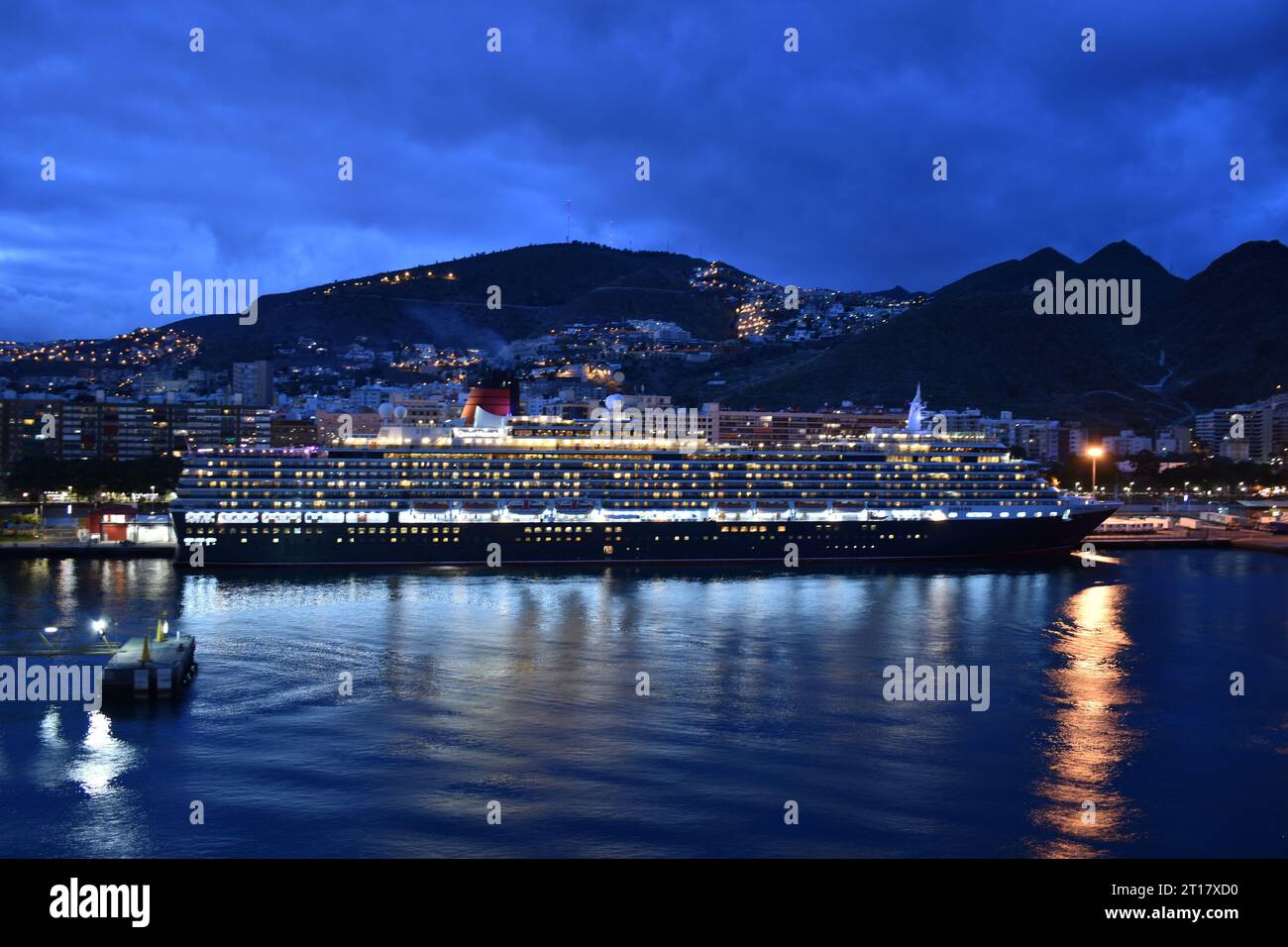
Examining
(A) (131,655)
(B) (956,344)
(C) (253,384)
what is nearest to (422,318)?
(C) (253,384)

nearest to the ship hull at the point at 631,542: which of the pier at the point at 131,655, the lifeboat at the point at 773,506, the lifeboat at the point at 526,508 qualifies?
the lifeboat at the point at 526,508

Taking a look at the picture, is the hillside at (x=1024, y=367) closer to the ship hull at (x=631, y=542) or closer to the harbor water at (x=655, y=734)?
the ship hull at (x=631, y=542)

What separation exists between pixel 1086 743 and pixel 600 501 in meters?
29.0

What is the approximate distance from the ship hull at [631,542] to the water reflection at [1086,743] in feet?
48.7

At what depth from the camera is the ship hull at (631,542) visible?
4312 cm

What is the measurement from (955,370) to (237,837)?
122602 mm

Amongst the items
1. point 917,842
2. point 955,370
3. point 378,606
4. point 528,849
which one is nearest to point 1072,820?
point 917,842

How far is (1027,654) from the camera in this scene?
90.2ft

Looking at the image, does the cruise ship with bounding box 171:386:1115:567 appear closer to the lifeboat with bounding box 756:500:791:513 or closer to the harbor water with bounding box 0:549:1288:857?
the lifeboat with bounding box 756:500:791:513

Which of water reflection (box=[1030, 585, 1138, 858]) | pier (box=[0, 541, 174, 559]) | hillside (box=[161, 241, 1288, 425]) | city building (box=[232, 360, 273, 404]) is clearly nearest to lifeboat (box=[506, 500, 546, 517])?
pier (box=[0, 541, 174, 559])

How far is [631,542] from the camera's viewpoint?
45688 mm

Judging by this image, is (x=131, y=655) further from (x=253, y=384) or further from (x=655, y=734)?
(x=253, y=384)

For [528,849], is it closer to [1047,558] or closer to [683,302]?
[1047,558]

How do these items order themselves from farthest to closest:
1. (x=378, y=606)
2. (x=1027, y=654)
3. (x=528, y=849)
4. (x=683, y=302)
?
(x=683, y=302) → (x=378, y=606) → (x=1027, y=654) → (x=528, y=849)
